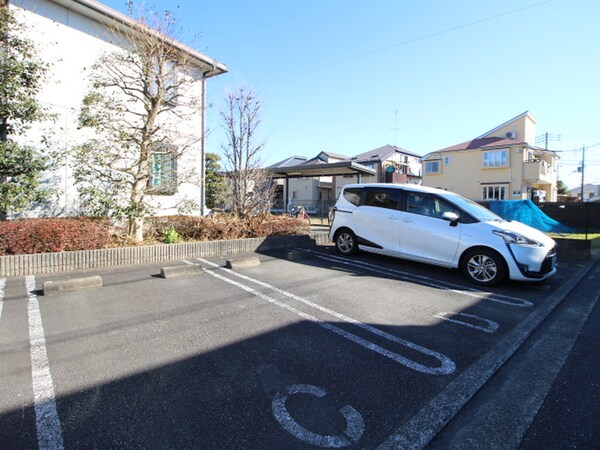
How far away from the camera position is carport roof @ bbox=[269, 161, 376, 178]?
1444 centimetres

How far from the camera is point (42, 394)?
2238 mm

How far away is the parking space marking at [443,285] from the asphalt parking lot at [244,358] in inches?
1.8

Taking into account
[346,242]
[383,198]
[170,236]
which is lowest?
[346,242]

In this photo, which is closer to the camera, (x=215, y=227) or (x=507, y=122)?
(x=215, y=227)

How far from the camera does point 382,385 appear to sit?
2.50 m

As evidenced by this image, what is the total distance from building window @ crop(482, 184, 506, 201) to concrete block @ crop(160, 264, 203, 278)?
30.7 metres

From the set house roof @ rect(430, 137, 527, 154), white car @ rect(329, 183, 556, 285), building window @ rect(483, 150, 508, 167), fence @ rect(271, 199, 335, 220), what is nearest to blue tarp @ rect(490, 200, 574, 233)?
fence @ rect(271, 199, 335, 220)

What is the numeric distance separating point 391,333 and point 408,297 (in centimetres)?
136

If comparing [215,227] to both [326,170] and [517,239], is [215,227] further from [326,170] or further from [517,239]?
[326,170]

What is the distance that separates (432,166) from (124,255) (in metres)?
32.3

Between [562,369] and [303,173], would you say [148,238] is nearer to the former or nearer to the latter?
[562,369]

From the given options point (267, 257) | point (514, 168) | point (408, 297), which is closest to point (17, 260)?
point (267, 257)

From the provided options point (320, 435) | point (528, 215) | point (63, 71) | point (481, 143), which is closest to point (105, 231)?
point (63, 71)

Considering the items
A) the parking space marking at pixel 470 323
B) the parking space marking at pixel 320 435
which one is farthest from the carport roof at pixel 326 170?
the parking space marking at pixel 320 435
